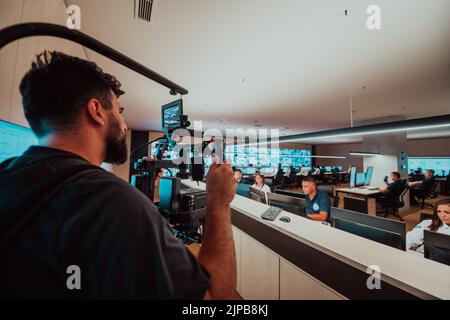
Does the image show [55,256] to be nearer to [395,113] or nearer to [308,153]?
[395,113]

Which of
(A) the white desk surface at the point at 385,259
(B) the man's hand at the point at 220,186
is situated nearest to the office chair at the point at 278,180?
(A) the white desk surface at the point at 385,259

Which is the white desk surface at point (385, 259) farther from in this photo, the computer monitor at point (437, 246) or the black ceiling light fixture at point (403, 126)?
the black ceiling light fixture at point (403, 126)

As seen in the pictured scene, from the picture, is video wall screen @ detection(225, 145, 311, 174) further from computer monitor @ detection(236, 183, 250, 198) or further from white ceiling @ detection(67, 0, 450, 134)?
white ceiling @ detection(67, 0, 450, 134)

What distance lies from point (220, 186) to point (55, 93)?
64cm

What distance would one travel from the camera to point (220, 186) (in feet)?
2.47

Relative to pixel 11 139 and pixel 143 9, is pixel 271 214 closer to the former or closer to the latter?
pixel 11 139

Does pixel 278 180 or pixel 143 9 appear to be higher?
pixel 143 9

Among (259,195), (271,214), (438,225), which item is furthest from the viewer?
(259,195)

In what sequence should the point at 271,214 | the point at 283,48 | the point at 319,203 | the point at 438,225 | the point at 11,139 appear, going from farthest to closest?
the point at 319,203
the point at 283,48
the point at 438,225
the point at 271,214
the point at 11,139

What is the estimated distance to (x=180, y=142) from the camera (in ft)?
4.24

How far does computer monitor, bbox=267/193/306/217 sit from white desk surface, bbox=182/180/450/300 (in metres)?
0.45

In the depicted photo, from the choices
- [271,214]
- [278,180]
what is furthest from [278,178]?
[271,214]

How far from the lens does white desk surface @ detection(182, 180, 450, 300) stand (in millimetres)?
768
